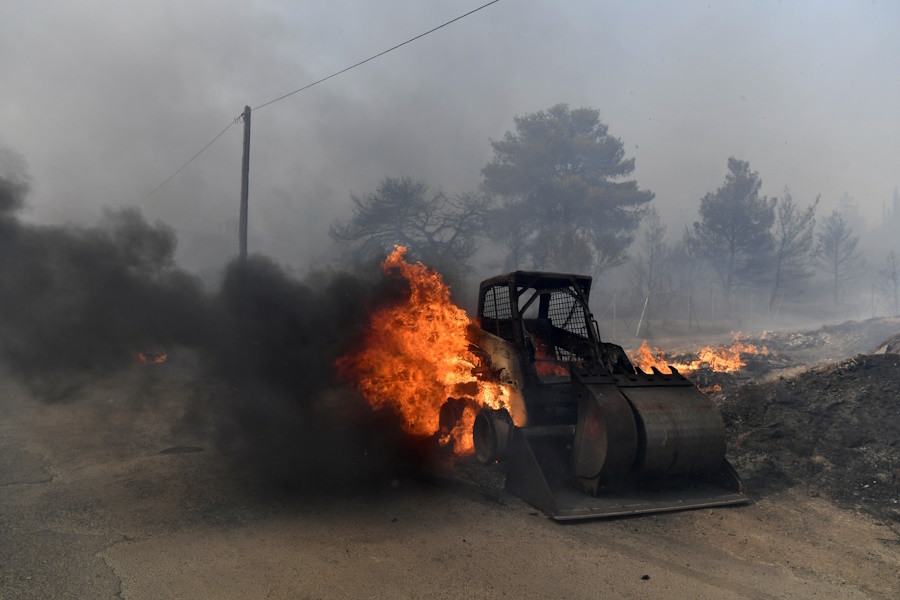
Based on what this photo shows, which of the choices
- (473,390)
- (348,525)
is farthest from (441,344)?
(348,525)

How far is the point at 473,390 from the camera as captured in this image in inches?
341

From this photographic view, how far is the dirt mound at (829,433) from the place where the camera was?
274 inches

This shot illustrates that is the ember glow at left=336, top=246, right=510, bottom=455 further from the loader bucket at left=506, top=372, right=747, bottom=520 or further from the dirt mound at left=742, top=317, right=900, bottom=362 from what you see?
the dirt mound at left=742, top=317, right=900, bottom=362

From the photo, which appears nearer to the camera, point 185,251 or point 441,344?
point 441,344

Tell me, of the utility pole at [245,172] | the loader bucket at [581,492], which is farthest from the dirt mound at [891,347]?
the utility pole at [245,172]

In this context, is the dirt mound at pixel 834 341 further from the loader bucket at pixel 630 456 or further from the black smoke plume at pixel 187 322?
the black smoke plume at pixel 187 322

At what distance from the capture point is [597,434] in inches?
246

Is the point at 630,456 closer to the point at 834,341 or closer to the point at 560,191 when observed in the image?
the point at 834,341

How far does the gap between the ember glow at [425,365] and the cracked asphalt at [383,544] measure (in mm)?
1786

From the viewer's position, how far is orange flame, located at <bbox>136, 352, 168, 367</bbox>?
1325cm

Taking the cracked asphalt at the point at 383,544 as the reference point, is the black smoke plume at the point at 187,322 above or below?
above

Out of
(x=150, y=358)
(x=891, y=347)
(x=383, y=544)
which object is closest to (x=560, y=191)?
(x=891, y=347)

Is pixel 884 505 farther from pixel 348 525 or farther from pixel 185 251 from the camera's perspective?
pixel 185 251

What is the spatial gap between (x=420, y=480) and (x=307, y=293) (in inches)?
238
